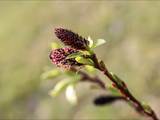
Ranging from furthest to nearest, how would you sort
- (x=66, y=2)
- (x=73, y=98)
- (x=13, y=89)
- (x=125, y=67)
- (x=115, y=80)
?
1. (x=66, y=2)
2. (x=13, y=89)
3. (x=125, y=67)
4. (x=73, y=98)
5. (x=115, y=80)

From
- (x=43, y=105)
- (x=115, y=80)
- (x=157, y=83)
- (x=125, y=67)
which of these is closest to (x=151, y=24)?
(x=125, y=67)

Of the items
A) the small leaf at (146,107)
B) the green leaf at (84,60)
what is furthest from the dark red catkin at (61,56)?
the small leaf at (146,107)

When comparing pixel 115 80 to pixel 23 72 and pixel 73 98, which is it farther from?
pixel 23 72

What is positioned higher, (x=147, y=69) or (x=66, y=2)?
(x=66, y=2)

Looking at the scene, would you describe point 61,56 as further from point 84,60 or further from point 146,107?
point 146,107

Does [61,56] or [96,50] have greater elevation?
[96,50]

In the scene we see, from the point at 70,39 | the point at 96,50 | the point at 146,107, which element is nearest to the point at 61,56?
the point at 70,39

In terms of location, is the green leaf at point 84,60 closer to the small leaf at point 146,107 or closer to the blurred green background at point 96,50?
the small leaf at point 146,107

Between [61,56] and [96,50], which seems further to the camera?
[96,50]
